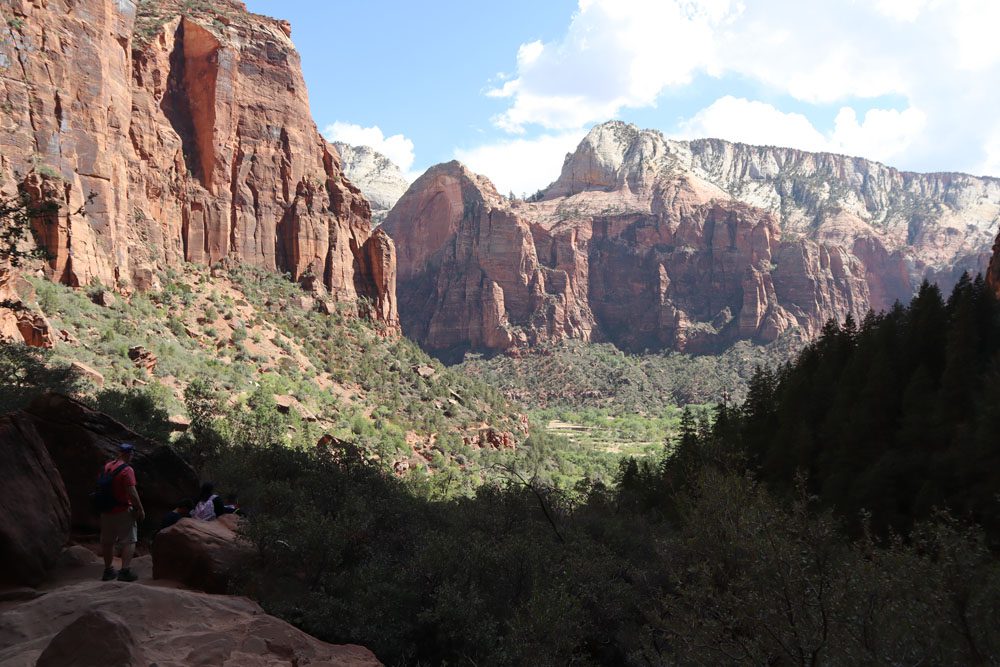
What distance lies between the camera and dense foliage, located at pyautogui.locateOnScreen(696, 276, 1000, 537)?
19953 millimetres

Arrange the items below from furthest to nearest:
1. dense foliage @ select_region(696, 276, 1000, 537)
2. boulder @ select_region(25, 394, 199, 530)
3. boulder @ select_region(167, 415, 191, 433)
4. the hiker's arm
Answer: boulder @ select_region(167, 415, 191, 433)
dense foliage @ select_region(696, 276, 1000, 537)
boulder @ select_region(25, 394, 199, 530)
the hiker's arm

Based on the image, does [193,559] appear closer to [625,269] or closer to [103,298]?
[103,298]

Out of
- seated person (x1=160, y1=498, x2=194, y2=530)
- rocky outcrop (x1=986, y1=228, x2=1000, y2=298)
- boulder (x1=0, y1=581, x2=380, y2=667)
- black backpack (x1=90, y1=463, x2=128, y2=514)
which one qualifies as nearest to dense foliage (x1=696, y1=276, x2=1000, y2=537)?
rocky outcrop (x1=986, y1=228, x2=1000, y2=298)

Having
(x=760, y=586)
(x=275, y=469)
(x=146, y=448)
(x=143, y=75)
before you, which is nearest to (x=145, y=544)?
(x=146, y=448)

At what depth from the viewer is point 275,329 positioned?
46688 millimetres

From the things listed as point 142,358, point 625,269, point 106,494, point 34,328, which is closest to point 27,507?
point 106,494

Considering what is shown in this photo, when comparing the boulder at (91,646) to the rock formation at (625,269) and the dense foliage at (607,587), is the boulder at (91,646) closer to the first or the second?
the dense foliage at (607,587)

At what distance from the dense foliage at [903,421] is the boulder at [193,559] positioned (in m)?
16.1

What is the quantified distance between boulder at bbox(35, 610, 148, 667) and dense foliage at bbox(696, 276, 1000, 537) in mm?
17710

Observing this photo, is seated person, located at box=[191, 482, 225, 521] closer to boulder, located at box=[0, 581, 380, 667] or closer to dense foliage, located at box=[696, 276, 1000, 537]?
boulder, located at box=[0, 581, 380, 667]

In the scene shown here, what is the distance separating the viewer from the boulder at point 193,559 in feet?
32.3

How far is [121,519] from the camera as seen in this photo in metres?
9.55

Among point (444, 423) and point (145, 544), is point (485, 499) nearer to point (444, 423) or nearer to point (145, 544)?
point (145, 544)

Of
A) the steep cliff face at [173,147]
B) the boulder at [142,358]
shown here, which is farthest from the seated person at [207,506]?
the boulder at [142,358]
